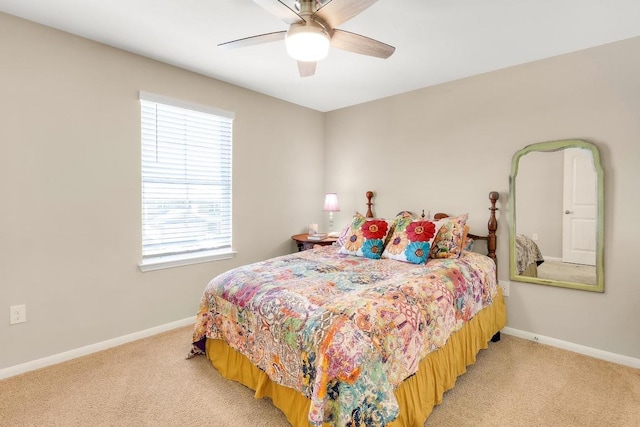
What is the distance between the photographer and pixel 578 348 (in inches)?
101

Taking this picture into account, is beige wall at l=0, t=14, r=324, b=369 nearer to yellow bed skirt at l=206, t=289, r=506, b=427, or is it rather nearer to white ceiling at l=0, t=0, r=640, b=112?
white ceiling at l=0, t=0, r=640, b=112

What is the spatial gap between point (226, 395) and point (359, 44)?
2.28 metres

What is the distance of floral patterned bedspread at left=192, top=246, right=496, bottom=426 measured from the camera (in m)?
1.36


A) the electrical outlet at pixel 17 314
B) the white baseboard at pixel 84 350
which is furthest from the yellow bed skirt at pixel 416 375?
the electrical outlet at pixel 17 314

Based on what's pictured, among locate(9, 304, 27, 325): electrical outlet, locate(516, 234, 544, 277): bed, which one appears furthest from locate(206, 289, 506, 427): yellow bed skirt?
locate(9, 304, 27, 325): electrical outlet

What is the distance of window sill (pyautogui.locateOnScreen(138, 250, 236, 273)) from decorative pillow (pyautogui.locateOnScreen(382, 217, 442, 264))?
1.68 metres

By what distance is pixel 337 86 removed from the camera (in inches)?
135

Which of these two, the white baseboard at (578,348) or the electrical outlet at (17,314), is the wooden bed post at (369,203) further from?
the electrical outlet at (17,314)

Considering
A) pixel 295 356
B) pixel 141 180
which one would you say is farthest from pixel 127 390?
pixel 141 180

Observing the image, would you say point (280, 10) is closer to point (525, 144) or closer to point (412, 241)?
point (412, 241)

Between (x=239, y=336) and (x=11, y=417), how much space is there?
4.21 ft

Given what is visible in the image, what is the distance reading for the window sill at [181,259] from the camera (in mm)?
2840

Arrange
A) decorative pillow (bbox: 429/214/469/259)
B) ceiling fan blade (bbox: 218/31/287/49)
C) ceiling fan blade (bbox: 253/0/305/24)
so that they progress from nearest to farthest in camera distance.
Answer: ceiling fan blade (bbox: 253/0/305/24)
ceiling fan blade (bbox: 218/31/287/49)
decorative pillow (bbox: 429/214/469/259)

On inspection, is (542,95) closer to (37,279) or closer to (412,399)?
(412,399)
